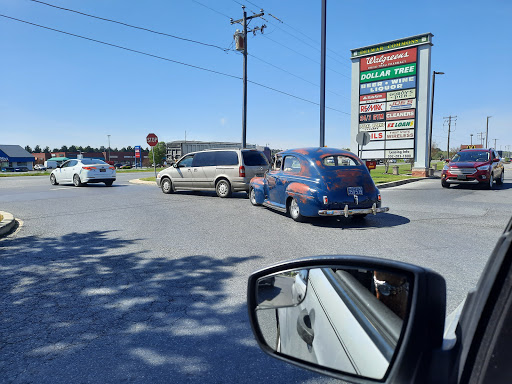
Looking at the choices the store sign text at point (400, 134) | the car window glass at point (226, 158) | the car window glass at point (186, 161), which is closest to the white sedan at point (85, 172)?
the car window glass at point (186, 161)

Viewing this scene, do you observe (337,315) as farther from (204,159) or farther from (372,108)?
(372,108)

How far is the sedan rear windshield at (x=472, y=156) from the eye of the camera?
1664 cm

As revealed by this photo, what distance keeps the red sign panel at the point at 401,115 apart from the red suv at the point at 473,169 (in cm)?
854

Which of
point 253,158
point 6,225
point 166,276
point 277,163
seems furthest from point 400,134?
point 166,276

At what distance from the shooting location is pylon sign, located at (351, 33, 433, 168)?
81.0ft

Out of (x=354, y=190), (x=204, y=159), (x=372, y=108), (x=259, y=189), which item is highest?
(x=372, y=108)

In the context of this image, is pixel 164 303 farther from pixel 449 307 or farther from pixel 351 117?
pixel 351 117

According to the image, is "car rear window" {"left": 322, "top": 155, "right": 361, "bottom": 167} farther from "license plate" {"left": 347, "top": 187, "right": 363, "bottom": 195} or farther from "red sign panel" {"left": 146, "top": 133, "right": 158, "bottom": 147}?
"red sign panel" {"left": 146, "top": 133, "right": 158, "bottom": 147}

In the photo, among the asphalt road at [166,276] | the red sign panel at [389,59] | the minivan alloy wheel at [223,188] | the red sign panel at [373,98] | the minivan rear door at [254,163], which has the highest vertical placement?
the red sign panel at [389,59]

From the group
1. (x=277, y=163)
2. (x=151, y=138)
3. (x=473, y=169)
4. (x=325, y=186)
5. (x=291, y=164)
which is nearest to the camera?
(x=325, y=186)

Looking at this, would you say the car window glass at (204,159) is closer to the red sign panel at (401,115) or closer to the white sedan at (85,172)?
the white sedan at (85,172)

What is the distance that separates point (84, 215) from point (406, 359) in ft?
32.1

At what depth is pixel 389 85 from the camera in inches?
1026

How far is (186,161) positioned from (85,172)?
6.92m
